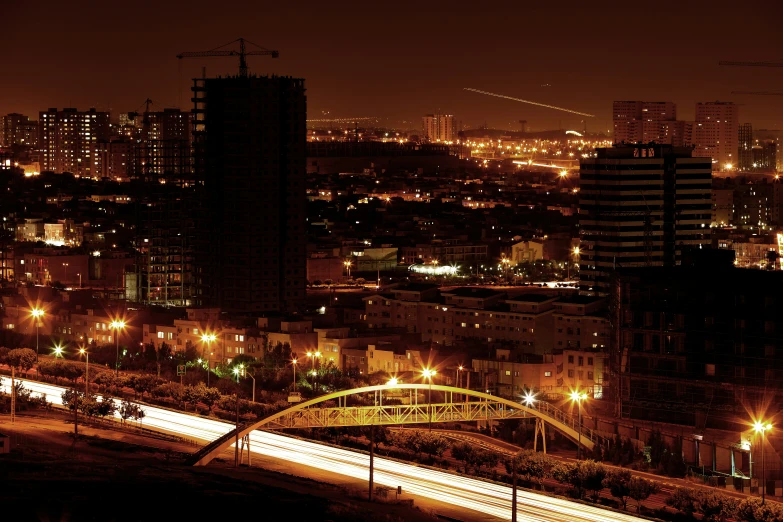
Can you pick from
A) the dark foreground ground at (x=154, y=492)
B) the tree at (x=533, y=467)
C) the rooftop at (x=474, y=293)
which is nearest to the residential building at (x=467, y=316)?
the rooftop at (x=474, y=293)

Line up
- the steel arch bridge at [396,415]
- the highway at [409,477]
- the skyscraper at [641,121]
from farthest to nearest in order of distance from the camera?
1. the skyscraper at [641,121]
2. the steel arch bridge at [396,415]
3. the highway at [409,477]

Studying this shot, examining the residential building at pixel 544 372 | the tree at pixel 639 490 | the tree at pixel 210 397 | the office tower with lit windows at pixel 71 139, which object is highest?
the office tower with lit windows at pixel 71 139

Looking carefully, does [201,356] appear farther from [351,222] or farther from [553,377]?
[351,222]

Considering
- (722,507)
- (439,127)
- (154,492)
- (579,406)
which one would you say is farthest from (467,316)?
(439,127)

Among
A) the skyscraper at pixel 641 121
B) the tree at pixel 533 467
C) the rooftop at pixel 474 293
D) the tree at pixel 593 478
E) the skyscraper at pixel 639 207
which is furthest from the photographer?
the skyscraper at pixel 641 121

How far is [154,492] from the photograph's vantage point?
1975cm

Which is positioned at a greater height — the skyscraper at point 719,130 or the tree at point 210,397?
the skyscraper at point 719,130

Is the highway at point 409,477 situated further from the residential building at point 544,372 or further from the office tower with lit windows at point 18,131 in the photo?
the office tower with lit windows at point 18,131

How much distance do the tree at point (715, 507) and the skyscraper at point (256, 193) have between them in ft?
62.4

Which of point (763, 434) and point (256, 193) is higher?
point (256, 193)

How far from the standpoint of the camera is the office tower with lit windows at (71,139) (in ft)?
296

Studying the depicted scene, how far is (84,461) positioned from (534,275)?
28280 millimetres

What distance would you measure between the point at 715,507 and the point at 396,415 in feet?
18.4

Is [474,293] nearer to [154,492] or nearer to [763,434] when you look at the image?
[763,434]
